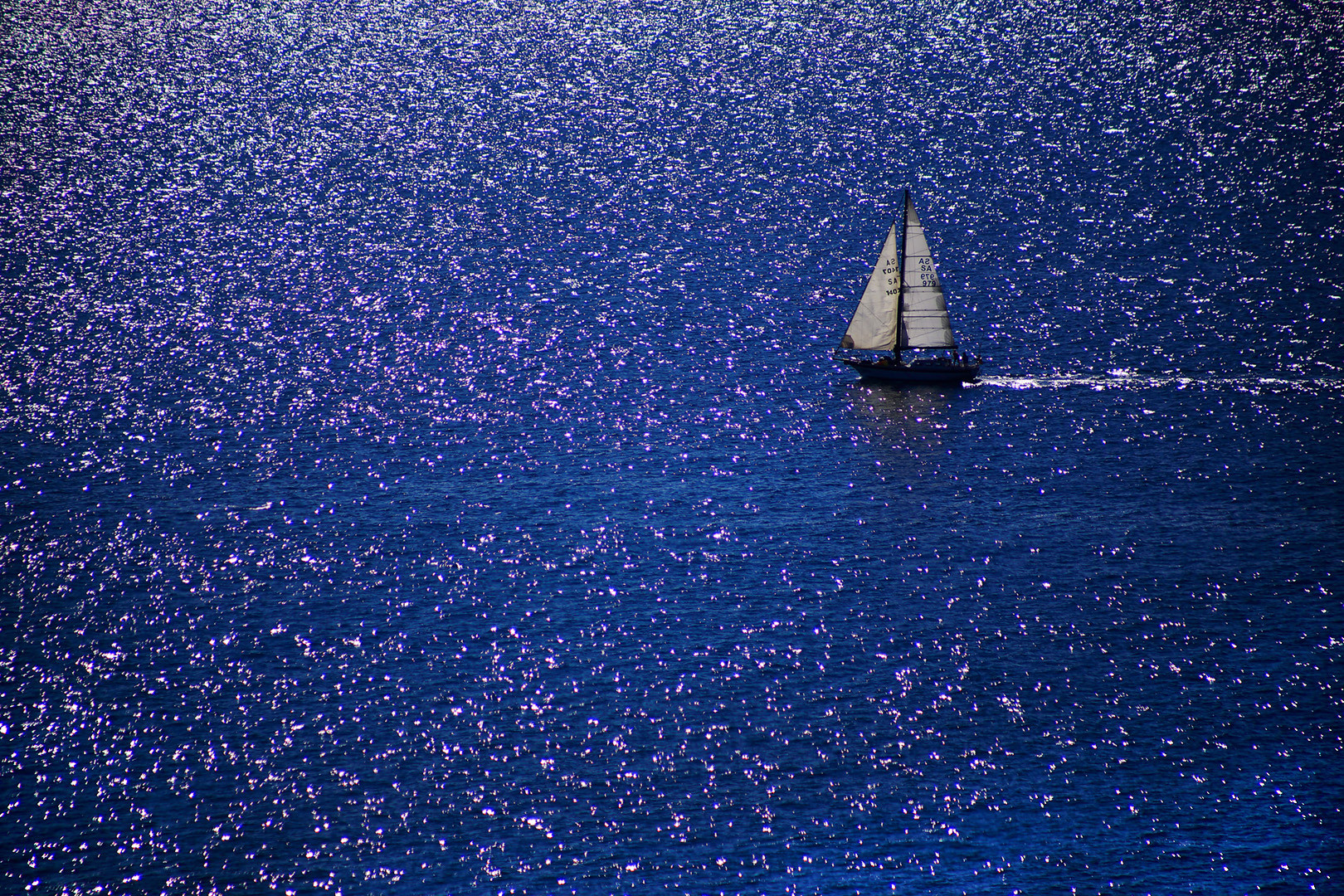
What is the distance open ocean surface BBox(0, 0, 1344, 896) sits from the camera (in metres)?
55.6

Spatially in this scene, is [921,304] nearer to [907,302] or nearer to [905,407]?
[907,302]

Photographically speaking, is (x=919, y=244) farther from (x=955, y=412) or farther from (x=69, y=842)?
(x=69, y=842)

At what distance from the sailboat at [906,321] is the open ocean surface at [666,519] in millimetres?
1849

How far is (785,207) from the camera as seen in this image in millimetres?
Answer: 144250

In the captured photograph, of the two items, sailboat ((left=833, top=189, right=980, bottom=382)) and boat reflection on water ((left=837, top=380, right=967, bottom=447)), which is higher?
sailboat ((left=833, top=189, right=980, bottom=382))

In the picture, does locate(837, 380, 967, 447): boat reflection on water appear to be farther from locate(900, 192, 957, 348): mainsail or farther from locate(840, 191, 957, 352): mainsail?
locate(900, 192, 957, 348): mainsail

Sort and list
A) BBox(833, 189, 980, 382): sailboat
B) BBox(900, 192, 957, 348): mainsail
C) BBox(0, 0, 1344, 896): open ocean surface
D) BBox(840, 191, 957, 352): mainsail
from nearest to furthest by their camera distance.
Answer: BBox(0, 0, 1344, 896): open ocean surface
BBox(833, 189, 980, 382): sailboat
BBox(900, 192, 957, 348): mainsail
BBox(840, 191, 957, 352): mainsail

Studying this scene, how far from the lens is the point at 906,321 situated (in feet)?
339

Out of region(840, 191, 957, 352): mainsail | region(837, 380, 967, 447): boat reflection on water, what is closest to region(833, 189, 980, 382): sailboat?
region(840, 191, 957, 352): mainsail

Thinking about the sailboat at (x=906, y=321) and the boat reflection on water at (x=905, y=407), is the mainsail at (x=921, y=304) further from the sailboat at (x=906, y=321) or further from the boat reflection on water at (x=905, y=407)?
the boat reflection on water at (x=905, y=407)

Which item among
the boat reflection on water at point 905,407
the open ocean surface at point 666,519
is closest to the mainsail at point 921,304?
the boat reflection on water at point 905,407

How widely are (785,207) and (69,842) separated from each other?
350ft

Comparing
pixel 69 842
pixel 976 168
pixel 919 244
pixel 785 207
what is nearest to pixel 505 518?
pixel 69 842

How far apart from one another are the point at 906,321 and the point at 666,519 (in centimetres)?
3162
